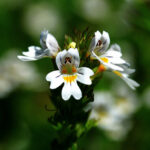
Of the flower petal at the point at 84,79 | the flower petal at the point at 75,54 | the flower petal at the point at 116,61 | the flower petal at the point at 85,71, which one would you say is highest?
the flower petal at the point at 75,54

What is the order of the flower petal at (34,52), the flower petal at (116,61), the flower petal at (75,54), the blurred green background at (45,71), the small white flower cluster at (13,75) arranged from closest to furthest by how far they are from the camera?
the flower petal at (75,54) < the flower petal at (116,61) < the flower petal at (34,52) < the blurred green background at (45,71) < the small white flower cluster at (13,75)

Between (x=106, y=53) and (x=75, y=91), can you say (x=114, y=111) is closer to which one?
(x=106, y=53)

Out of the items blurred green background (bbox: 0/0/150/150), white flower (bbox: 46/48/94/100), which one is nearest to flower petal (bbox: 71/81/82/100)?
white flower (bbox: 46/48/94/100)

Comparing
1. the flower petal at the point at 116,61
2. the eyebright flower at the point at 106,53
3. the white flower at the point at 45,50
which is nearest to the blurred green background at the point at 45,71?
the eyebright flower at the point at 106,53

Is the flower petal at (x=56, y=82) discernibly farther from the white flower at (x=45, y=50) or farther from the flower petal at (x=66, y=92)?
the white flower at (x=45, y=50)

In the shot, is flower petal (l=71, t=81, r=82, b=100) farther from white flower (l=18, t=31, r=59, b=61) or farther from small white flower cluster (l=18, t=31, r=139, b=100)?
white flower (l=18, t=31, r=59, b=61)

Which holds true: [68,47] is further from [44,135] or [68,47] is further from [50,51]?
[44,135]

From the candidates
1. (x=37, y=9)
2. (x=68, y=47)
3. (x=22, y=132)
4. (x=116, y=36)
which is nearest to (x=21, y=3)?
(x=37, y=9)

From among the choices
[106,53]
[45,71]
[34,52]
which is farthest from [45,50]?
[45,71]

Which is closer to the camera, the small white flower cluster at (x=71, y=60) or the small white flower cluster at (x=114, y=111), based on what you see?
the small white flower cluster at (x=71, y=60)
